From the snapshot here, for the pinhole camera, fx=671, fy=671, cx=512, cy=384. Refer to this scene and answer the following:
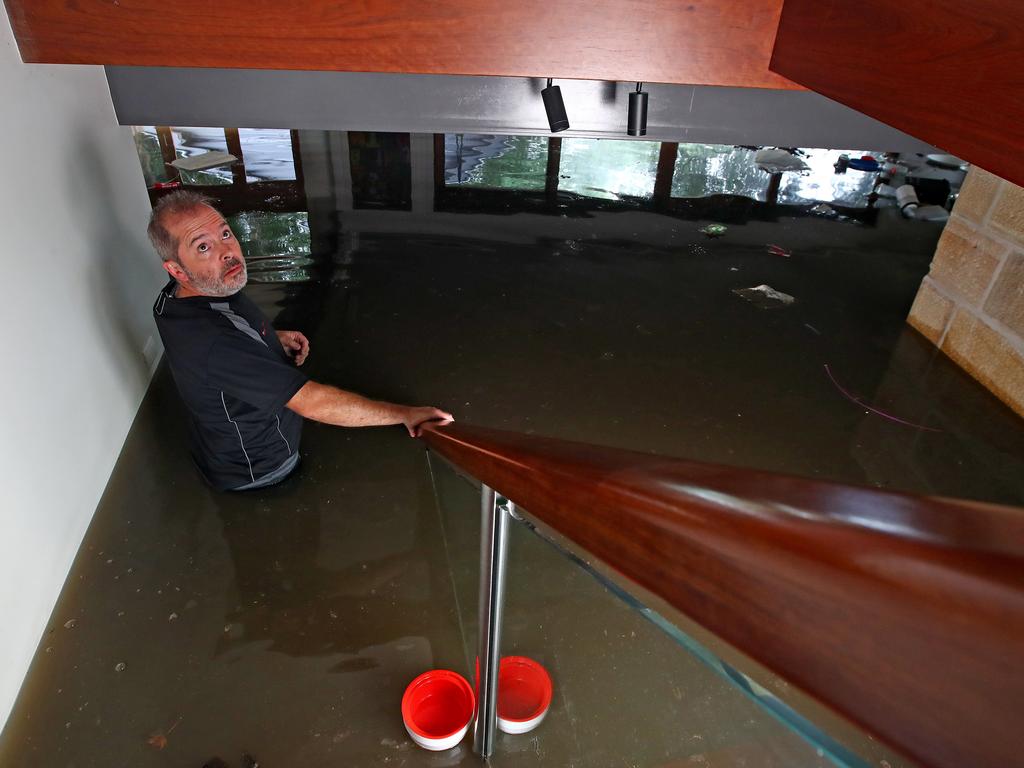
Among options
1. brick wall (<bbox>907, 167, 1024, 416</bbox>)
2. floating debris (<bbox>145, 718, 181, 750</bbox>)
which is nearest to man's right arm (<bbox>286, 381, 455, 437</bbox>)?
floating debris (<bbox>145, 718, 181, 750</bbox>)

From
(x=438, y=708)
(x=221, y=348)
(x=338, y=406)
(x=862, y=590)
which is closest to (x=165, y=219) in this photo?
(x=221, y=348)

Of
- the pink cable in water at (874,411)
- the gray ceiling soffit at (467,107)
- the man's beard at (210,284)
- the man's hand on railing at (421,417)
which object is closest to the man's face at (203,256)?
the man's beard at (210,284)

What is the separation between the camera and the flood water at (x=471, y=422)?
1.64 m

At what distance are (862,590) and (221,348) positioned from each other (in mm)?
1901

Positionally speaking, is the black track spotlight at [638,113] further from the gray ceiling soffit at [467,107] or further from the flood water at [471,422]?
the flood water at [471,422]

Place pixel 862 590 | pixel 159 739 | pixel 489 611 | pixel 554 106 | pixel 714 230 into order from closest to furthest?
pixel 862 590 → pixel 489 611 → pixel 159 739 → pixel 554 106 → pixel 714 230

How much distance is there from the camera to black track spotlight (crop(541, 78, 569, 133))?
2.70 m

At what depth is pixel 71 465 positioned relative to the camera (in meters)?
2.14

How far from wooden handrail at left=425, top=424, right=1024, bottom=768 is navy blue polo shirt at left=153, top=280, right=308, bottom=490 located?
169 centimetres

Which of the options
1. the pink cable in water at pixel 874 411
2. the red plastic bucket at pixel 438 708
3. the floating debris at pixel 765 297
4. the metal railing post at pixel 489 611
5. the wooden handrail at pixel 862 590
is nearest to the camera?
the wooden handrail at pixel 862 590

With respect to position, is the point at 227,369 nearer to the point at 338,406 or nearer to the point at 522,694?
the point at 338,406

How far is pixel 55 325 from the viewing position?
2086 mm

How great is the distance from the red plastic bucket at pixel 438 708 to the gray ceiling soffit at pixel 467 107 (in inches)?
86.9

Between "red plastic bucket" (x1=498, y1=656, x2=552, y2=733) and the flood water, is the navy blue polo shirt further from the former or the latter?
"red plastic bucket" (x1=498, y1=656, x2=552, y2=733)
